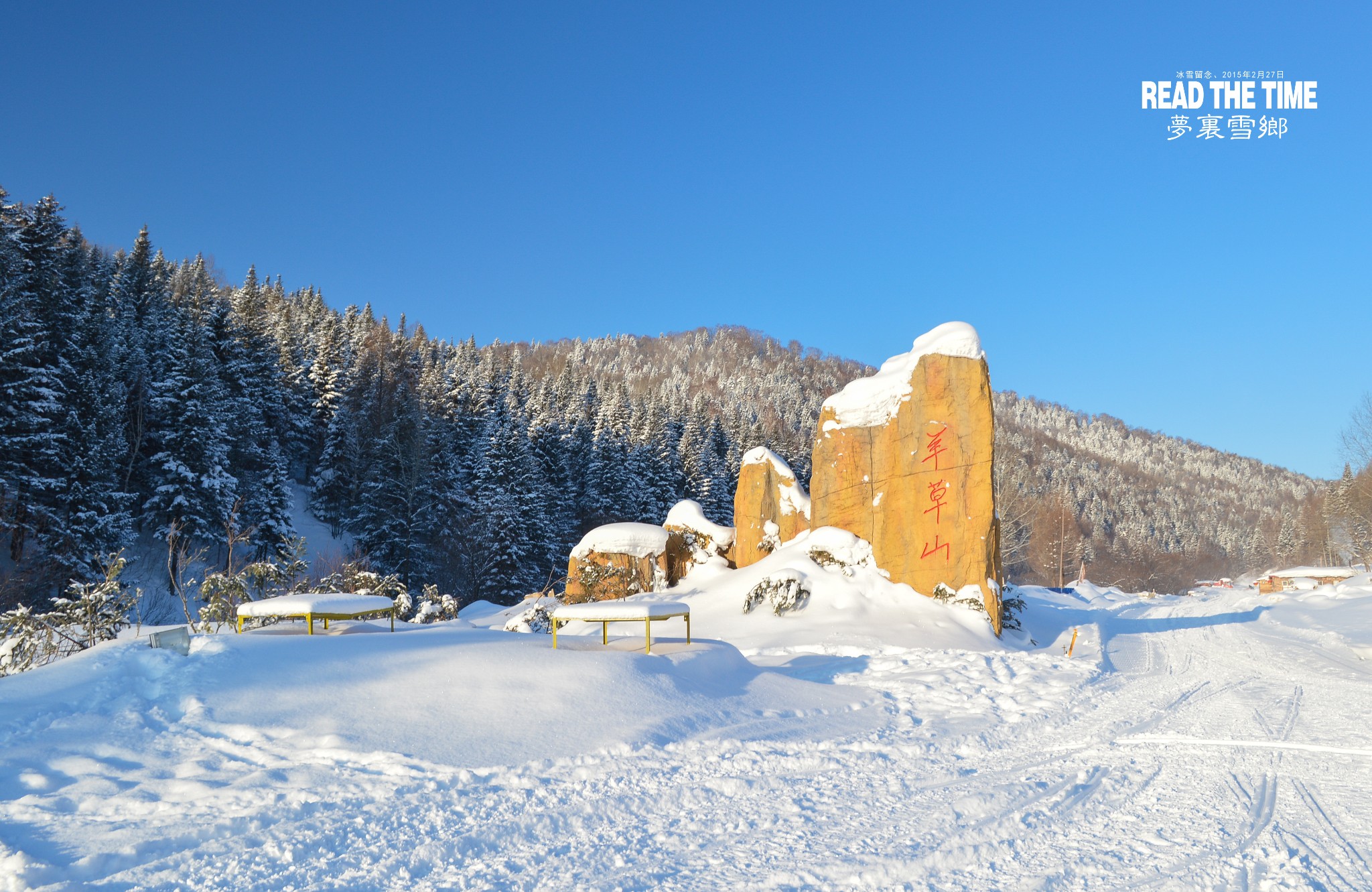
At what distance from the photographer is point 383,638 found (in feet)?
29.6

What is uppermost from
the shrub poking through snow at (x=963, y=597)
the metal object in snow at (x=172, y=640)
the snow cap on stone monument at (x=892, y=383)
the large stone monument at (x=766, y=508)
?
the snow cap on stone monument at (x=892, y=383)

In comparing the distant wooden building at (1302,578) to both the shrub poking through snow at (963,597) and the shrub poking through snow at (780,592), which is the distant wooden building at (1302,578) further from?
the shrub poking through snow at (780,592)

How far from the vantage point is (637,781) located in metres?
5.70

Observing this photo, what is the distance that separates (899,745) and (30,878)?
6.23 metres

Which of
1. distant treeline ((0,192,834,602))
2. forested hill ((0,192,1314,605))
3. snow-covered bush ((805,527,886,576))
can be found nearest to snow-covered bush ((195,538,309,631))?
forested hill ((0,192,1314,605))

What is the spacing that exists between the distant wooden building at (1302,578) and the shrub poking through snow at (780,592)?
45263 mm

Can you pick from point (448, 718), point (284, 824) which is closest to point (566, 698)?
point (448, 718)

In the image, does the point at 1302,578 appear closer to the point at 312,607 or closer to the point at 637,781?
the point at 637,781

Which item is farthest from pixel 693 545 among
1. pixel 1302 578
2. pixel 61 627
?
pixel 1302 578

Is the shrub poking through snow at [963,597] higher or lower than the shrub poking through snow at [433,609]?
higher

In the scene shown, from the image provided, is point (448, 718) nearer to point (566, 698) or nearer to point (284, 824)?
point (566, 698)

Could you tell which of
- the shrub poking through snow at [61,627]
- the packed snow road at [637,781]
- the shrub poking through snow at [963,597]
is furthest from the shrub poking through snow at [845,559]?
the shrub poking through snow at [61,627]

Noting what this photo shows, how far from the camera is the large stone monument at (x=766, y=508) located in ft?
72.1

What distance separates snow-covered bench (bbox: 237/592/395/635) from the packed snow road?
4.77ft
